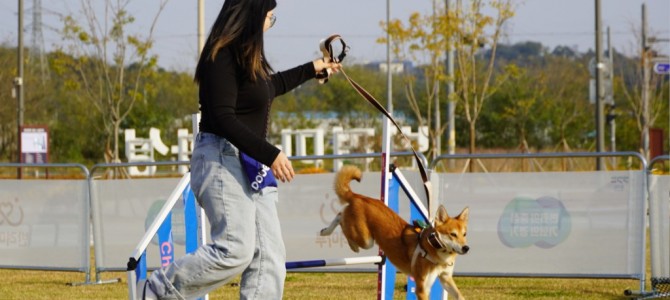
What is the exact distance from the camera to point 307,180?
10.1 m

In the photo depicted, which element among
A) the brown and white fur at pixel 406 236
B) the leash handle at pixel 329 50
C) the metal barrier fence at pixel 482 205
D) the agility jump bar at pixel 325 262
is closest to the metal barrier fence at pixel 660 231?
the metal barrier fence at pixel 482 205

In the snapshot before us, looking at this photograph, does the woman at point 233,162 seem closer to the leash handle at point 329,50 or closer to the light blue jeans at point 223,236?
the light blue jeans at point 223,236

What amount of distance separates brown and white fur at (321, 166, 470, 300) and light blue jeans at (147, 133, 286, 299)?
1.94 metres

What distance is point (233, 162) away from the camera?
180 inches

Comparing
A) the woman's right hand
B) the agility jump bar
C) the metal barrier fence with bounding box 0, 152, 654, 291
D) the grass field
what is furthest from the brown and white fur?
the woman's right hand

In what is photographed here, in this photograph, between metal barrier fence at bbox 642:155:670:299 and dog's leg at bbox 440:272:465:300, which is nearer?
dog's leg at bbox 440:272:465:300

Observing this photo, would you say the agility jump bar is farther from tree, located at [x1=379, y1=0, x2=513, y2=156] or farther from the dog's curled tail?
tree, located at [x1=379, y1=0, x2=513, y2=156]

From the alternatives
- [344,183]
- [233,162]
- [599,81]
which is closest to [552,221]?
[344,183]

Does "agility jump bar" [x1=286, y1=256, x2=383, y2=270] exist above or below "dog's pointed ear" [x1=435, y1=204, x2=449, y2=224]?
below

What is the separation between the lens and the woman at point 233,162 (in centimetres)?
445

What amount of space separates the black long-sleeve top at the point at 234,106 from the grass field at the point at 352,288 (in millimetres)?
4151

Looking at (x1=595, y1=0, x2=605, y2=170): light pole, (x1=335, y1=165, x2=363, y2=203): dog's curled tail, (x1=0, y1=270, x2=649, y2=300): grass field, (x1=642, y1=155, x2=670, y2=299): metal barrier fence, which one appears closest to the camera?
(x1=335, y1=165, x2=363, y2=203): dog's curled tail

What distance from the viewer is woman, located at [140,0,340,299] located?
175 inches

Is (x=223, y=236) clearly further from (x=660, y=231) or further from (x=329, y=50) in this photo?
(x=660, y=231)
